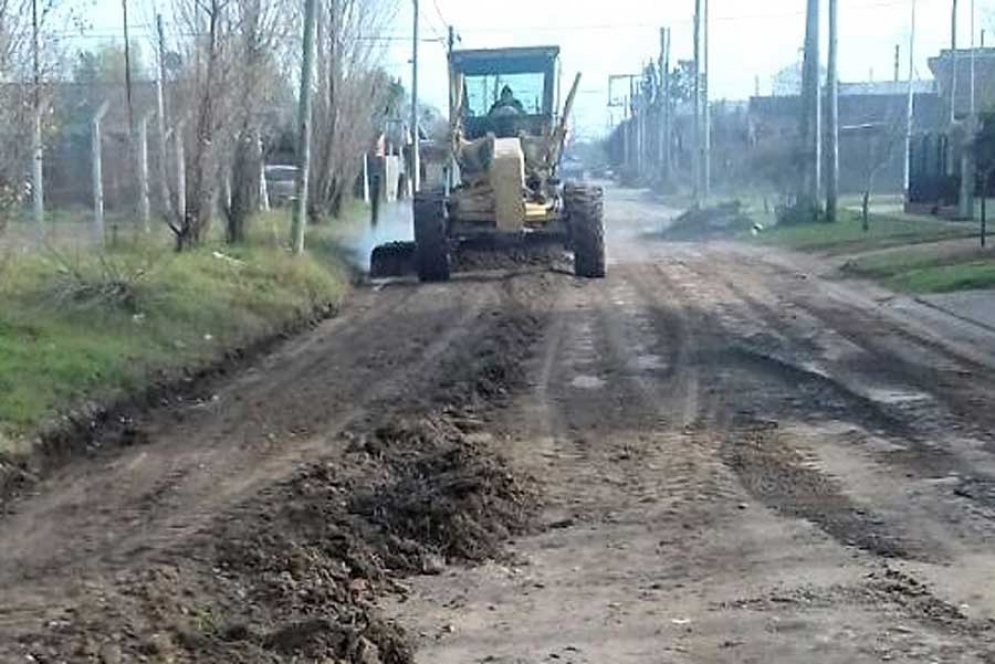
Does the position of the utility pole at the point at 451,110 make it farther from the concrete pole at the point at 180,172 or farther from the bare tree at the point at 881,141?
the bare tree at the point at 881,141

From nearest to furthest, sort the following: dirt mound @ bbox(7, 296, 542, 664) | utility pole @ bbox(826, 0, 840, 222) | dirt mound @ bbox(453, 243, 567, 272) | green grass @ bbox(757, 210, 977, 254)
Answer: dirt mound @ bbox(7, 296, 542, 664) < dirt mound @ bbox(453, 243, 567, 272) < green grass @ bbox(757, 210, 977, 254) < utility pole @ bbox(826, 0, 840, 222)

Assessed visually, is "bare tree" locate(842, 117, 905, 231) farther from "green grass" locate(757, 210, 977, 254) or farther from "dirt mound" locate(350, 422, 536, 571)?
"dirt mound" locate(350, 422, 536, 571)

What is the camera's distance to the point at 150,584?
8.62 meters

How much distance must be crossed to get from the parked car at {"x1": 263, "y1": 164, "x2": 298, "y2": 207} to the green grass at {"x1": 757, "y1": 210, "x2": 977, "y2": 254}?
13.2 metres

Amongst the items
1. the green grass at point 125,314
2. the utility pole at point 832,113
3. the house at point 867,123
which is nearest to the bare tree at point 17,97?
the green grass at point 125,314

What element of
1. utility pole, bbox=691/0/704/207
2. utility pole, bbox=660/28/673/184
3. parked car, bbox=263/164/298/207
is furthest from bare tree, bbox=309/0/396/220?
utility pole, bbox=660/28/673/184

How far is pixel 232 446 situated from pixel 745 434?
13.0ft

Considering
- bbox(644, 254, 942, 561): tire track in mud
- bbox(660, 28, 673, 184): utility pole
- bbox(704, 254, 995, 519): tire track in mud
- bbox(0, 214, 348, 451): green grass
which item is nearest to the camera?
bbox(644, 254, 942, 561): tire track in mud

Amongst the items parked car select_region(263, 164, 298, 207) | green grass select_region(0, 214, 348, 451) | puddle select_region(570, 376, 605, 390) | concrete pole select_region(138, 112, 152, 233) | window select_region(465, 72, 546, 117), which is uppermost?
window select_region(465, 72, 546, 117)

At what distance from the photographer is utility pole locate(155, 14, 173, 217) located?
2669 centimetres

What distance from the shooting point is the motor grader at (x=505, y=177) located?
29.3 meters

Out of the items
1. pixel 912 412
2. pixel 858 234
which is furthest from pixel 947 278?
pixel 858 234

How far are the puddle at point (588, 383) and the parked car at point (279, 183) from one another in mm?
30287

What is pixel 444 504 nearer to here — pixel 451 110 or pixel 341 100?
pixel 451 110
